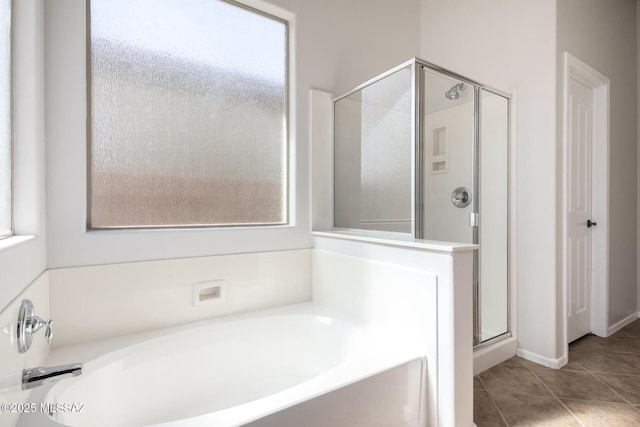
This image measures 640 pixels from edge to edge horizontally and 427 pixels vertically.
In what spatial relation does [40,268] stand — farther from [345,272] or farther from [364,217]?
[364,217]

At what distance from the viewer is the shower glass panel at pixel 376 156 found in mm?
1611

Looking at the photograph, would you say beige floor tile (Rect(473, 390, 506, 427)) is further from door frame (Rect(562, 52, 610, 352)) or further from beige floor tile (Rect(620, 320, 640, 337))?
beige floor tile (Rect(620, 320, 640, 337))

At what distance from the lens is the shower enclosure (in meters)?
1.60

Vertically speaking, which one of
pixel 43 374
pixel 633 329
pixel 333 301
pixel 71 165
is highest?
pixel 71 165

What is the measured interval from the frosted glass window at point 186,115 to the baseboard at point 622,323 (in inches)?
109

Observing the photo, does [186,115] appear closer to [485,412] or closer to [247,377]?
[247,377]

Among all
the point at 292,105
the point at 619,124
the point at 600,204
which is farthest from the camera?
the point at 619,124

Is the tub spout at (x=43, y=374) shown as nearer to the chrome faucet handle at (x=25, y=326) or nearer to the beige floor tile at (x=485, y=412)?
the chrome faucet handle at (x=25, y=326)

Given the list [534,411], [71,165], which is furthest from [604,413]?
[71,165]

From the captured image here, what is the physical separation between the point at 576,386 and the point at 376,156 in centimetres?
170

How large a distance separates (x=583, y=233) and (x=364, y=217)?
5.91ft

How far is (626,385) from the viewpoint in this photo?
1.73 metres

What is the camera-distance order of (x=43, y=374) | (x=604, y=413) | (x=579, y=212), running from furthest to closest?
(x=579, y=212)
(x=604, y=413)
(x=43, y=374)

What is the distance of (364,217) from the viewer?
1.91 m
